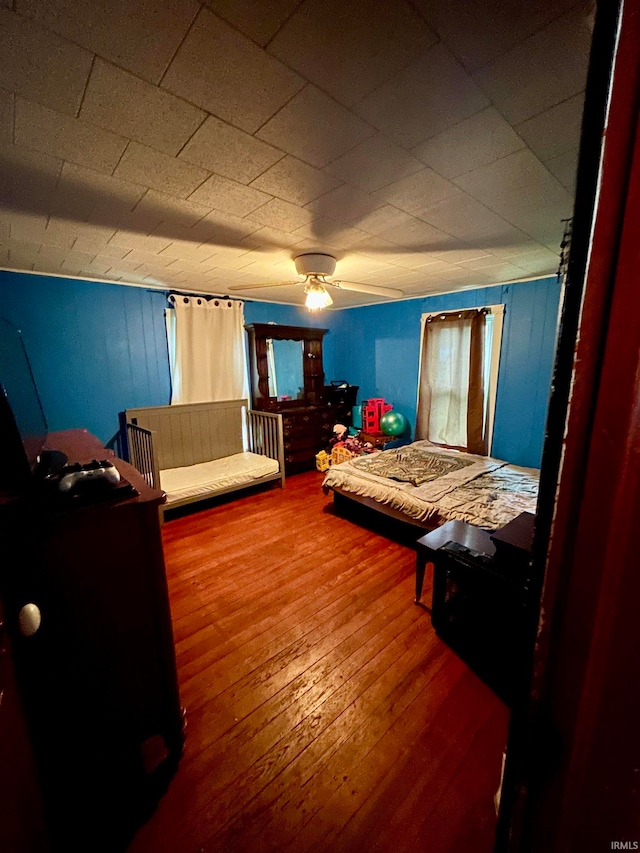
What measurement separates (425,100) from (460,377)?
3.47 meters

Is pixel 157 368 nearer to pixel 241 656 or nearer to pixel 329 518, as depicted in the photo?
pixel 329 518

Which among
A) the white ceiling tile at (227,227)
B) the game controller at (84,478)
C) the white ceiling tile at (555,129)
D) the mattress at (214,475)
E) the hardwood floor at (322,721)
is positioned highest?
the white ceiling tile at (555,129)

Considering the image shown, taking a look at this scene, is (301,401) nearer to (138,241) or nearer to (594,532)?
(138,241)

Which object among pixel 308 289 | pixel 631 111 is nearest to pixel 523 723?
pixel 631 111

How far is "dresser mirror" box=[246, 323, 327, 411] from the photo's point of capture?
14.5 ft

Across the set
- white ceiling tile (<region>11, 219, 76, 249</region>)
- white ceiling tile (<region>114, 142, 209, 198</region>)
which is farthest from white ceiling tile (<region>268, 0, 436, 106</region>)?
white ceiling tile (<region>11, 219, 76, 249</region>)

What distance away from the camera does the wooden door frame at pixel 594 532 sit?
0.36 metres

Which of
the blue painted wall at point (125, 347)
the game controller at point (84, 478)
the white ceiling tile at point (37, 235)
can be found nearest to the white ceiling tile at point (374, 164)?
the game controller at point (84, 478)

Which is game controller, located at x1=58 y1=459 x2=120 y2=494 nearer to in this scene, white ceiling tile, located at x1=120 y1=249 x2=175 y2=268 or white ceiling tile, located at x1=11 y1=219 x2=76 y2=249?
white ceiling tile, located at x1=11 y1=219 x2=76 y2=249

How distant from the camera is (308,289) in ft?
8.68

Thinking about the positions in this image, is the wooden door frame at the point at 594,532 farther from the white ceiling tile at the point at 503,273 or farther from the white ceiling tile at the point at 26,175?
the white ceiling tile at the point at 503,273

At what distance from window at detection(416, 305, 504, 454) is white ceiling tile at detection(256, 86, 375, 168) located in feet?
10.4

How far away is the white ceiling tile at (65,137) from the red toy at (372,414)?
3873 millimetres

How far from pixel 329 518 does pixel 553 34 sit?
10.5 ft
